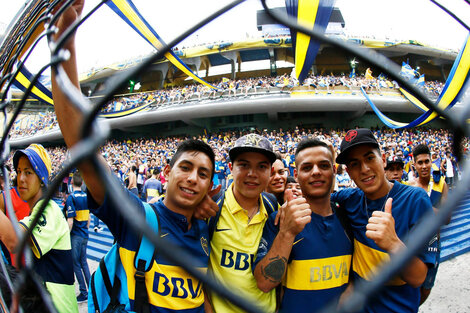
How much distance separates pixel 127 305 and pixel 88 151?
76 centimetres

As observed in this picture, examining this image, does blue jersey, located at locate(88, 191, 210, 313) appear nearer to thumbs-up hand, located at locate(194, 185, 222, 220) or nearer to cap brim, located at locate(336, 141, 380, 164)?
thumbs-up hand, located at locate(194, 185, 222, 220)

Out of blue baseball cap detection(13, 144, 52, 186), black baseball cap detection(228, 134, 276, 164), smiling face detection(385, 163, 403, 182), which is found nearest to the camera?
black baseball cap detection(228, 134, 276, 164)

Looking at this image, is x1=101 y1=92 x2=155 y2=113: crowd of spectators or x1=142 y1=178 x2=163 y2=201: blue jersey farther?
x1=101 y1=92 x2=155 y2=113: crowd of spectators

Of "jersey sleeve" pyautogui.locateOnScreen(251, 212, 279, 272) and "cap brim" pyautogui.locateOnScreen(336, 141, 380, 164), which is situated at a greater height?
"cap brim" pyautogui.locateOnScreen(336, 141, 380, 164)

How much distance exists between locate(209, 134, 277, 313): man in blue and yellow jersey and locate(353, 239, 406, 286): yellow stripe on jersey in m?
0.38

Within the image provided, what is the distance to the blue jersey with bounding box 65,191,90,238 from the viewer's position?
259cm

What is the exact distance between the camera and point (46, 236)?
1.07m

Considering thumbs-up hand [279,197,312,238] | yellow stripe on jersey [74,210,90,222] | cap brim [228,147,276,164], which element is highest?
cap brim [228,147,276,164]

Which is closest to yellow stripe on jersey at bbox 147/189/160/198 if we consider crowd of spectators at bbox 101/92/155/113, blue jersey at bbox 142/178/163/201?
blue jersey at bbox 142/178/163/201

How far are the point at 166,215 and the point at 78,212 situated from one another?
223 cm

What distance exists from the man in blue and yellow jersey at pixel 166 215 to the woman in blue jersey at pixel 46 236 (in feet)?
1.04

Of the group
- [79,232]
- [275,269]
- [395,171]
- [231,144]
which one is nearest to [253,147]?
[275,269]

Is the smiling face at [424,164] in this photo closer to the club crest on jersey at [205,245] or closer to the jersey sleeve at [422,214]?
the jersey sleeve at [422,214]

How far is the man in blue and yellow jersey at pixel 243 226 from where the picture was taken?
101 cm
